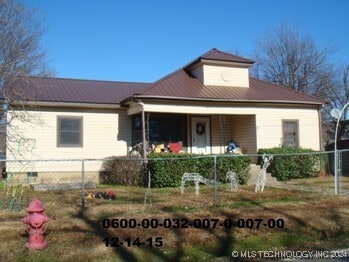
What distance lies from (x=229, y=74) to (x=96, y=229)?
1362cm

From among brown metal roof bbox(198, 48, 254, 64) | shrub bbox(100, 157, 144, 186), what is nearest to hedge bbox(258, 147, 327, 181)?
brown metal roof bbox(198, 48, 254, 64)

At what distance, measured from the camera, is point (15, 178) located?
659 inches

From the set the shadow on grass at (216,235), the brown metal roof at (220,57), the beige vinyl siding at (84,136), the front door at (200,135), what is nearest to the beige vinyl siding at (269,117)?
the front door at (200,135)

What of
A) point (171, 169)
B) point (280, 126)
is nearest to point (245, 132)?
point (280, 126)

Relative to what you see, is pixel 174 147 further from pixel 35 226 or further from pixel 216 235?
pixel 35 226

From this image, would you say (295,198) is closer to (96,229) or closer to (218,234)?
(218,234)

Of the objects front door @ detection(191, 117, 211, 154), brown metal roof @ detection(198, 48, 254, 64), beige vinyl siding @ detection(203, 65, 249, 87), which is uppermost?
brown metal roof @ detection(198, 48, 254, 64)

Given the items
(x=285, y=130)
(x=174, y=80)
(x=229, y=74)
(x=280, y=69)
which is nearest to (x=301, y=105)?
(x=285, y=130)

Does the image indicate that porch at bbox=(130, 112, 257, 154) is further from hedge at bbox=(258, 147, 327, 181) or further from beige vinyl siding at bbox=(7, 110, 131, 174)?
hedge at bbox=(258, 147, 327, 181)

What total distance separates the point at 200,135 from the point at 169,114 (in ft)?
6.11

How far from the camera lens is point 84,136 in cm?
1855

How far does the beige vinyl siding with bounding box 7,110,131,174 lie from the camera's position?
17594 mm

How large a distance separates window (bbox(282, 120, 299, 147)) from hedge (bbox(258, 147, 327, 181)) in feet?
3.11

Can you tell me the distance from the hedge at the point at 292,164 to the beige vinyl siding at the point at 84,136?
6.15m
